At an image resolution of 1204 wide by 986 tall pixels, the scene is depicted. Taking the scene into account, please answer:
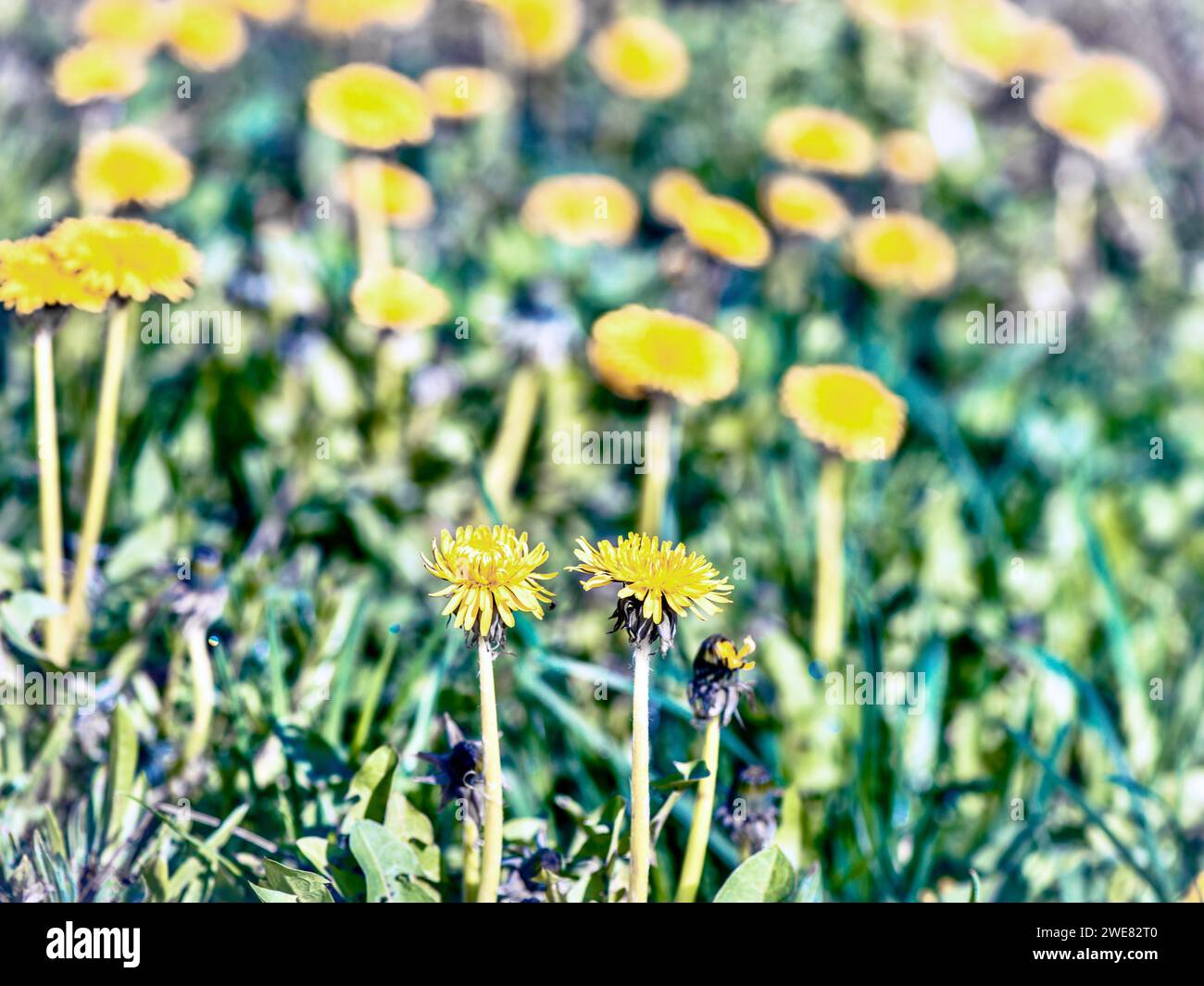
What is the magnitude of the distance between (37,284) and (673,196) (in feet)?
6.74

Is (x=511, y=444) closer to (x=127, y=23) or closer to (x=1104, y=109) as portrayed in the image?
(x=127, y=23)

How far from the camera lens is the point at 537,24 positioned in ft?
12.4

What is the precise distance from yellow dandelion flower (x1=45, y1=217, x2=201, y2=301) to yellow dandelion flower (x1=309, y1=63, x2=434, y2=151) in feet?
3.14

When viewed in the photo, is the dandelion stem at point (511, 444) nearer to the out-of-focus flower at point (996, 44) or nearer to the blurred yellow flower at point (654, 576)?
the blurred yellow flower at point (654, 576)

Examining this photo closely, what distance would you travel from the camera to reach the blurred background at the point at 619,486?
73.3 inches

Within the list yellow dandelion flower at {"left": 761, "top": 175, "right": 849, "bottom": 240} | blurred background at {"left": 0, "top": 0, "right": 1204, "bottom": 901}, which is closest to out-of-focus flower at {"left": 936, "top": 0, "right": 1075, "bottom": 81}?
blurred background at {"left": 0, "top": 0, "right": 1204, "bottom": 901}

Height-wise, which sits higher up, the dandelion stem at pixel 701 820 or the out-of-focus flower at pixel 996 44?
the out-of-focus flower at pixel 996 44

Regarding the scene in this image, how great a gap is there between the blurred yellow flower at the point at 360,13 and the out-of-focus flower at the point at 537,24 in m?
0.28

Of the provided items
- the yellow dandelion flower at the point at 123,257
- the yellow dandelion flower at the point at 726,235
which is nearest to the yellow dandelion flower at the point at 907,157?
the yellow dandelion flower at the point at 726,235

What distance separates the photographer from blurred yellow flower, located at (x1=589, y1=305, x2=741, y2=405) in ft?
7.35

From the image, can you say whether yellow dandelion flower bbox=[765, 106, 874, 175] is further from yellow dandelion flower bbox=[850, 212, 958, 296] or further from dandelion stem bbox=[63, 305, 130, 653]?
dandelion stem bbox=[63, 305, 130, 653]

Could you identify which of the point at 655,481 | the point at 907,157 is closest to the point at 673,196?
the point at 907,157
